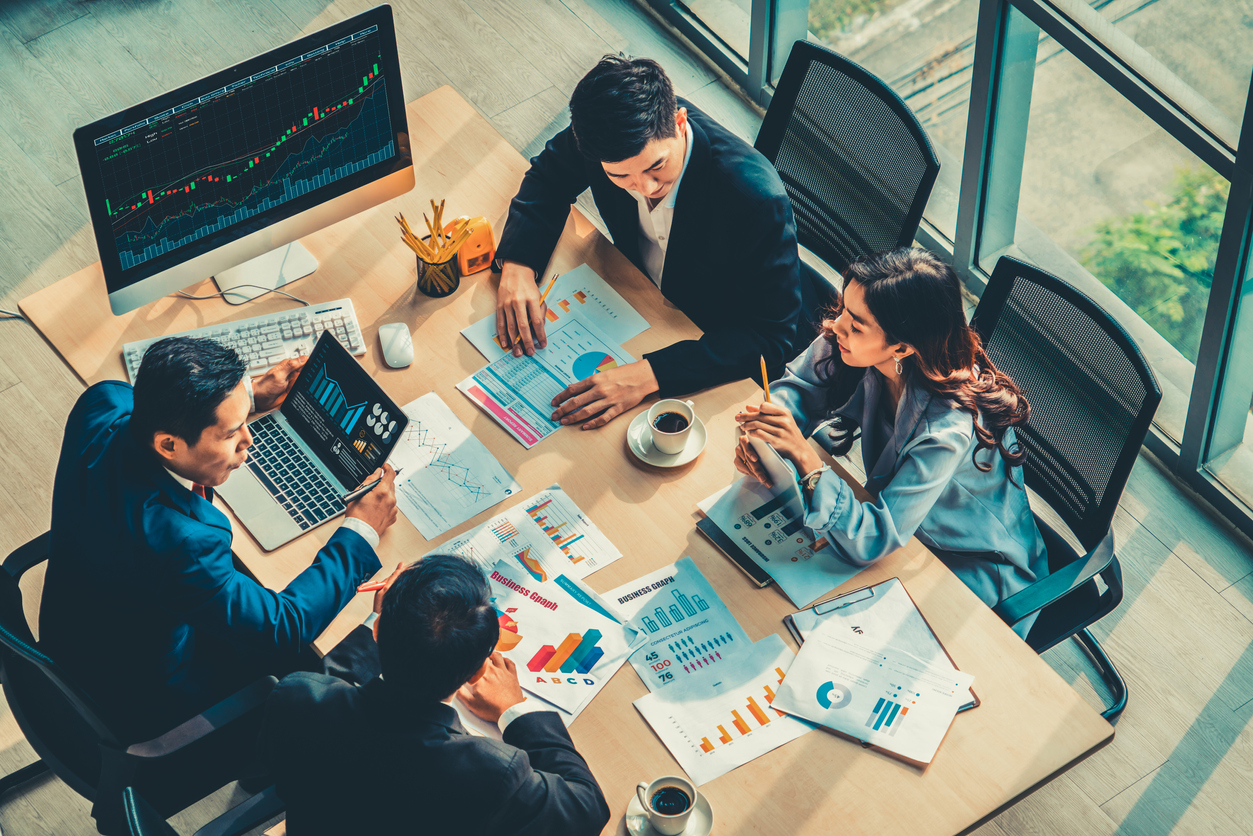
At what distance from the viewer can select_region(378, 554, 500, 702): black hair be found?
1.67 meters

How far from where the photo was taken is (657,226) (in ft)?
8.74

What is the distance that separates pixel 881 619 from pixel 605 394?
739 millimetres

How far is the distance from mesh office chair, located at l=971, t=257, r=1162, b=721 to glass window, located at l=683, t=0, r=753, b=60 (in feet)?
7.68

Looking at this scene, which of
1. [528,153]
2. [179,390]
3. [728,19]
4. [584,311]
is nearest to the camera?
[179,390]

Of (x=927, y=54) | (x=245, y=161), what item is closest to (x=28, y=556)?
(x=245, y=161)

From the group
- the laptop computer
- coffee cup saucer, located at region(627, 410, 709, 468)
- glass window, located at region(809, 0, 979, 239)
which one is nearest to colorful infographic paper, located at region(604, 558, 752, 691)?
coffee cup saucer, located at region(627, 410, 709, 468)

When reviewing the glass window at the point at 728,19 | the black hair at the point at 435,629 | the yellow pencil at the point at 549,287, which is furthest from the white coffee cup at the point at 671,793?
the glass window at the point at 728,19

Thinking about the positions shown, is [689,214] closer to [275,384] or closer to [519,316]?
[519,316]

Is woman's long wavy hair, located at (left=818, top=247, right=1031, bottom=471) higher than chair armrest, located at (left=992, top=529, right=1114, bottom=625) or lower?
higher

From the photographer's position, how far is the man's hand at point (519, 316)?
248 cm

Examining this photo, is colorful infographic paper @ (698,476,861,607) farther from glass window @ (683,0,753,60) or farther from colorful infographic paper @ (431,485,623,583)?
glass window @ (683,0,753,60)

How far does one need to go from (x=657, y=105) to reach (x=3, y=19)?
3.55m

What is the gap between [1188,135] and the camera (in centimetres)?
282

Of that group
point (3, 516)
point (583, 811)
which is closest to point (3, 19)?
point (3, 516)
